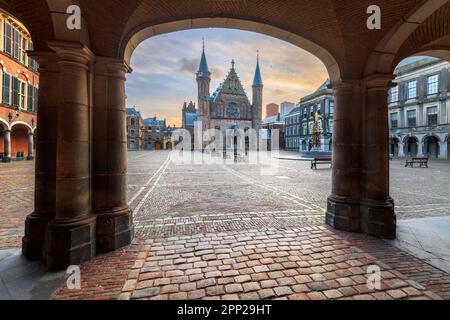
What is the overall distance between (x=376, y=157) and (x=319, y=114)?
49.4 metres

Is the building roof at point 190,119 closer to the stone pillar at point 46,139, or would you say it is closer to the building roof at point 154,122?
the building roof at point 154,122

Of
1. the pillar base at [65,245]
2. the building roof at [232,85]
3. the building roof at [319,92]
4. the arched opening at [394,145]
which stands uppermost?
the building roof at [232,85]

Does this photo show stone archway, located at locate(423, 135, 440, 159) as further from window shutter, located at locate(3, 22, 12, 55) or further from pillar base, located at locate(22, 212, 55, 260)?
window shutter, located at locate(3, 22, 12, 55)

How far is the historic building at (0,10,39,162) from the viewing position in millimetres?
19875

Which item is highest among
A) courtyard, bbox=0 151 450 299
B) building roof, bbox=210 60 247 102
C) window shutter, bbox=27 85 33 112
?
building roof, bbox=210 60 247 102

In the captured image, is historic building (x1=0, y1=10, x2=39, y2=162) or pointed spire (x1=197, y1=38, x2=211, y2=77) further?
pointed spire (x1=197, y1=38, x2=211, y2=77)

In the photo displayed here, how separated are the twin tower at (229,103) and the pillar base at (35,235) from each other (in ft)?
169

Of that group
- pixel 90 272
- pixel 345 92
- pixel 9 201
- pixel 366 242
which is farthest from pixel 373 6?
pixel 9 201

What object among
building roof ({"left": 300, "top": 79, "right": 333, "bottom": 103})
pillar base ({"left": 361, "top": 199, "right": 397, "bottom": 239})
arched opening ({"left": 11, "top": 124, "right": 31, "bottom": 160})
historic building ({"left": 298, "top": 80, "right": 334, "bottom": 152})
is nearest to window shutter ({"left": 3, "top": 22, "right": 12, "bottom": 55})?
arched opening ({"left": 11, "top": 124, "right": 31, "bottom": 160})

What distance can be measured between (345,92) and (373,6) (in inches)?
58.7

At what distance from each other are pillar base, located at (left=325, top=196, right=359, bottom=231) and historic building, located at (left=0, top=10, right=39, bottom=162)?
2310 centimetres

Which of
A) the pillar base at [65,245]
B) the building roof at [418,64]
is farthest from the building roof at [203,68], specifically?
the pillar base at [65,245]

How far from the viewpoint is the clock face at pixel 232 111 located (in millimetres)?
57156
